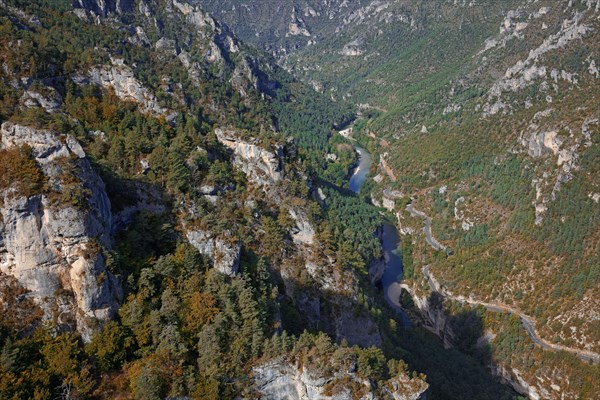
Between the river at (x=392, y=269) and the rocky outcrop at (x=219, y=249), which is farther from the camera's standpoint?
the river at (x=392, y=269)

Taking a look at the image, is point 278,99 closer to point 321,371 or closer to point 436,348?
point 436,348

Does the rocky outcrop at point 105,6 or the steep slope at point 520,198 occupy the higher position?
the rocky outcrop at point 105,6

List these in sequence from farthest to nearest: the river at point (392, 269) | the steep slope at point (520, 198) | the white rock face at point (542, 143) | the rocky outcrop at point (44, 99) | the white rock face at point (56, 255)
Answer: the white rock face at point (542, 143), the river at point (392, 269), the steep slope at point (520, 198), the rocky outcrop at point (44, 99), the white rock face at point (56, 255)

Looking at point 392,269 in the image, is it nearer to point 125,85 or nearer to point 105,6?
point 125,85

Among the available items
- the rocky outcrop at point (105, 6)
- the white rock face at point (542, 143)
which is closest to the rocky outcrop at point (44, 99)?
the rocky outcrop at point (105, 6)

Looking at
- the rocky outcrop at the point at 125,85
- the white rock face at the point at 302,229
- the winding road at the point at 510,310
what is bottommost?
the winding road at the point at 510,310

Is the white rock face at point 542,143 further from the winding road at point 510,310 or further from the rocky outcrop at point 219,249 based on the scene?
the rocky outcrop at point 219,249

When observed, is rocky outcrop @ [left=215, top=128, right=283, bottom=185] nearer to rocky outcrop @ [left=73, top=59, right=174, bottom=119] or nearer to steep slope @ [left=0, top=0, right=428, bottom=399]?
steep slope @ [left=0, top=0, right=428, bottom=399]
